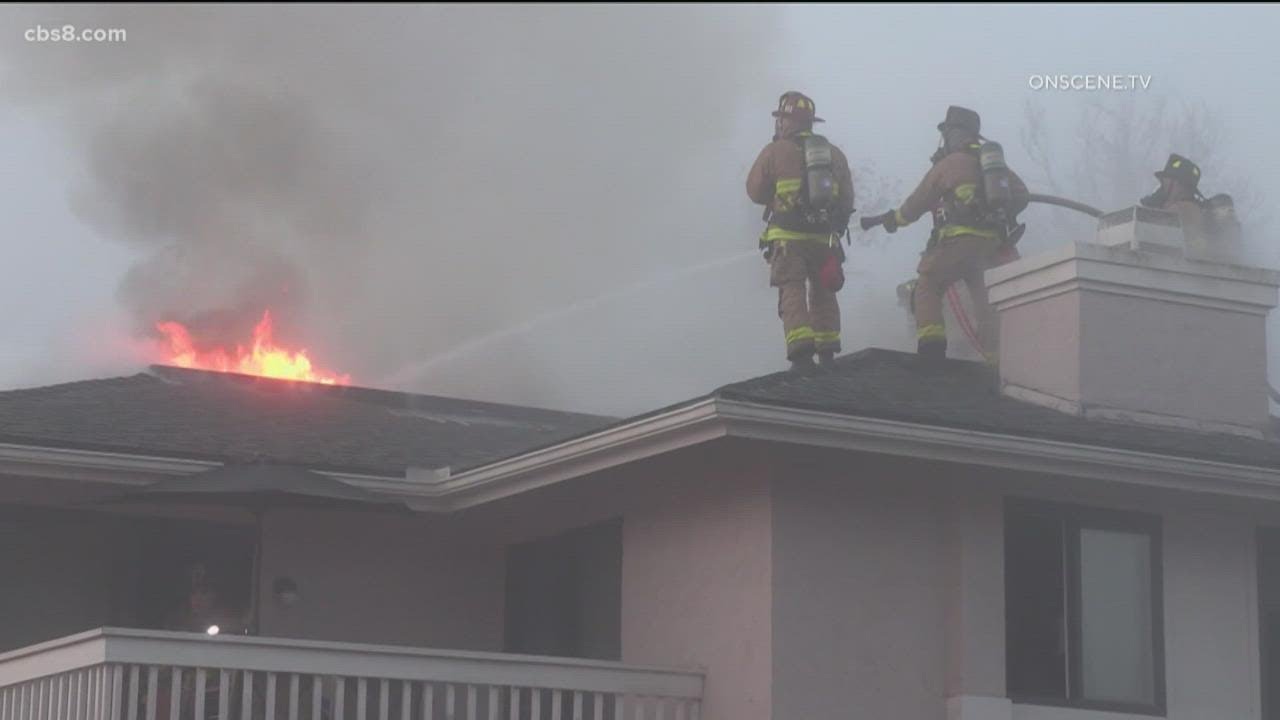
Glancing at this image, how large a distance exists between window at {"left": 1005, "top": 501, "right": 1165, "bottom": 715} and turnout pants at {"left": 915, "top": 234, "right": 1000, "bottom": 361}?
8.54 ft

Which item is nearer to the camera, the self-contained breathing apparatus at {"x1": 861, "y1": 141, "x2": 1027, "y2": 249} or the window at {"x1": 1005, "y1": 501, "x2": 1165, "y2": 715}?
the window at {"x1": 1005, "y1": 501, "x2": 1165, "y2": 715}

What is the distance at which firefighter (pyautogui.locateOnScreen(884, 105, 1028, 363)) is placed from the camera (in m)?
17.3

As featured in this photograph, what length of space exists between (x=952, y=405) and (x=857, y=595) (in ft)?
5.00

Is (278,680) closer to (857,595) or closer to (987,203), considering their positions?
(857,595)

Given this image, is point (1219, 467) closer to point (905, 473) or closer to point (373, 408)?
point (905, 473)

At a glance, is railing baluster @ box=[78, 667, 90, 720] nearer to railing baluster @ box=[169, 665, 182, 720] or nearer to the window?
railing baluster @ box=[169, 665, 182, 720]

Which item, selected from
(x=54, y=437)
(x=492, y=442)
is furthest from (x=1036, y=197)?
(x=54, y=437)

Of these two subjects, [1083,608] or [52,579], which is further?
[52,579]

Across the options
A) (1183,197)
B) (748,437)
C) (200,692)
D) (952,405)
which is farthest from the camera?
(1183,197)

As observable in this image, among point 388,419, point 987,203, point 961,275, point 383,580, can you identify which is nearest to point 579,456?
point 383,580

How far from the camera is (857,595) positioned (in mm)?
14031

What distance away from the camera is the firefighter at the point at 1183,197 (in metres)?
18.1

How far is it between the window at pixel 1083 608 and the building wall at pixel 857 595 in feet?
1.64

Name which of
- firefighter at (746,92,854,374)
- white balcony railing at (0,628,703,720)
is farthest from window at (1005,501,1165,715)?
firefighter at (746,92,854,374)
